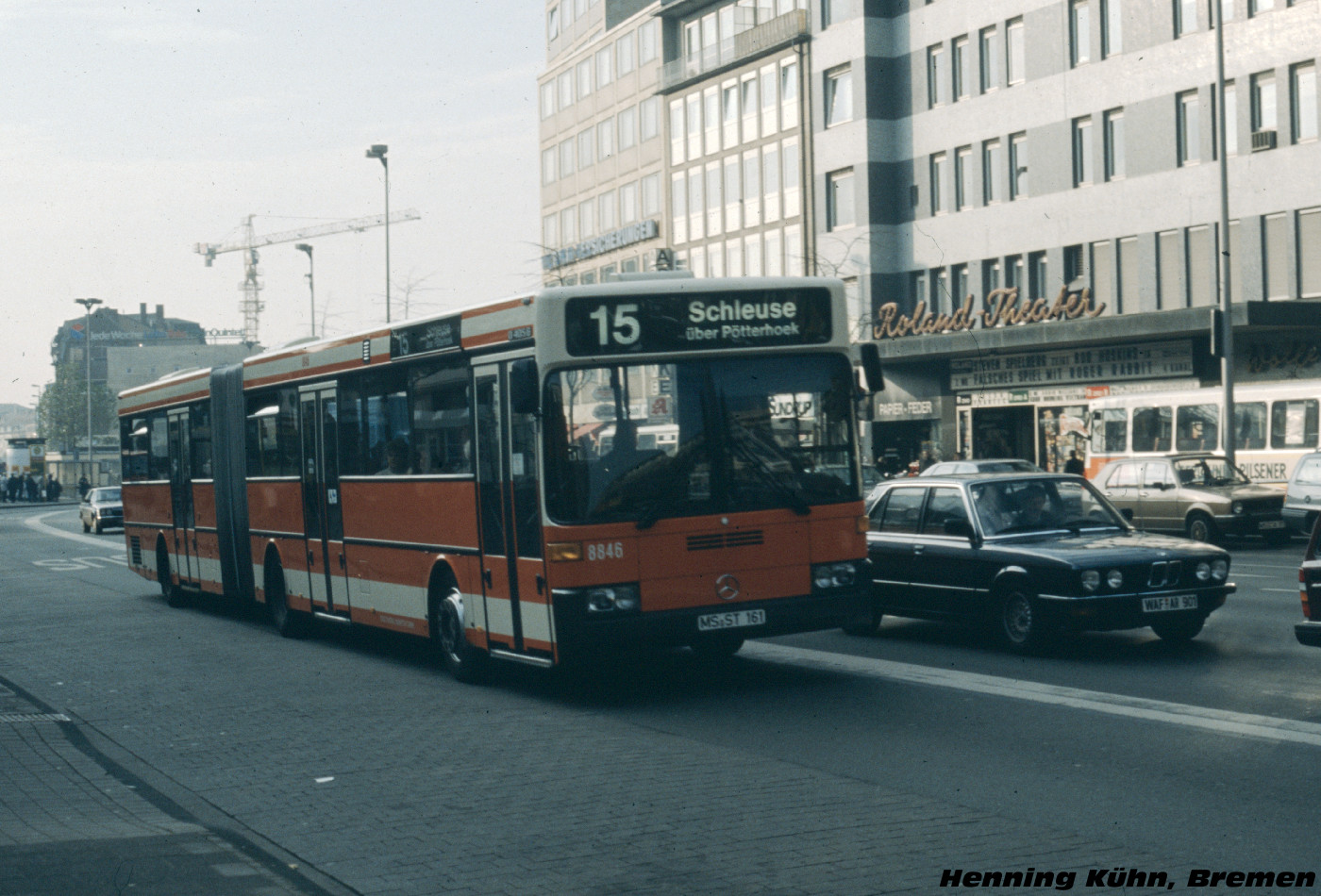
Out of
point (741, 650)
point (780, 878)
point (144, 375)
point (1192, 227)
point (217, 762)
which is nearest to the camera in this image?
point (780, 878)

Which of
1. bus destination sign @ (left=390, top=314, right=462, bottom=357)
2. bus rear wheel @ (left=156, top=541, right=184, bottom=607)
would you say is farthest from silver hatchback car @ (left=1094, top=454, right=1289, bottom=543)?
bus destination sign @ (left=390, top=314, right=462, bottom=357)

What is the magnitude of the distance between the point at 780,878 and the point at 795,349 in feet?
18.8

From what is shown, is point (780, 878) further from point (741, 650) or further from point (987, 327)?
point (987, 327)

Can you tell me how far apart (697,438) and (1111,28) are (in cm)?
3371

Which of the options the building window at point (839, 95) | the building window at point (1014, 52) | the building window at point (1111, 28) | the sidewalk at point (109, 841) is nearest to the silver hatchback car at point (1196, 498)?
the building window at point (1111, 28)

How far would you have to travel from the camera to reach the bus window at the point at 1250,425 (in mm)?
31219

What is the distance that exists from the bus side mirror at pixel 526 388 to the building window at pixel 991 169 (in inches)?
1420

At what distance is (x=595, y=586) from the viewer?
421 inches

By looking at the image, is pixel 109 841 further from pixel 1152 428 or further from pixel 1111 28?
pixel 1111 28

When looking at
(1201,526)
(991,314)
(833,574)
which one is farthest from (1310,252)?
(833,574)

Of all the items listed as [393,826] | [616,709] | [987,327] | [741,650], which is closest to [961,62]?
[987,327]

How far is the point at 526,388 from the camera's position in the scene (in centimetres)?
1081

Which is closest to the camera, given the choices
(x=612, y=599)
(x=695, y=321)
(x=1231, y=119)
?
(x=612, y=599)

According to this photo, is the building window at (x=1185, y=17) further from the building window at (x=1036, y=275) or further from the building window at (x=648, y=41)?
the building window at (x=648, y=41)
